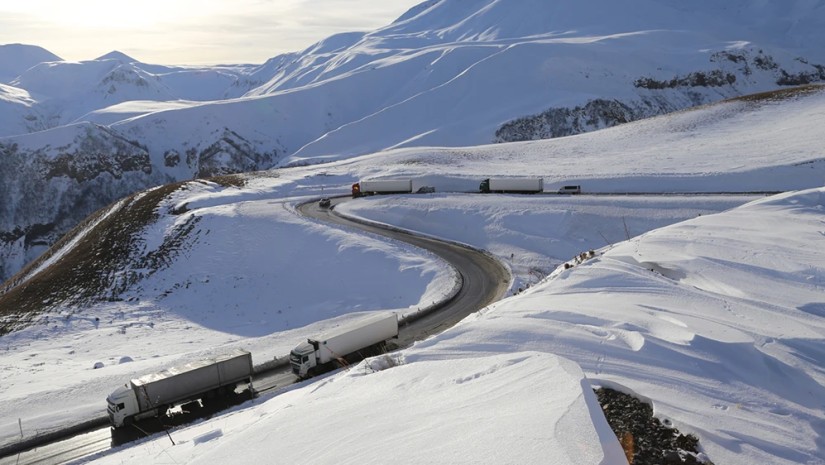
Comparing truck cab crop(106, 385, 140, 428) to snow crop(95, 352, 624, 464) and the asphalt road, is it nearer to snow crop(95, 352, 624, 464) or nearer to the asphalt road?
the asphalt road

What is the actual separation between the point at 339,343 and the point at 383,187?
41.2 m

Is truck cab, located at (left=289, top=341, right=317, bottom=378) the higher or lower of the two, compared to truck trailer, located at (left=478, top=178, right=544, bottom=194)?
lower

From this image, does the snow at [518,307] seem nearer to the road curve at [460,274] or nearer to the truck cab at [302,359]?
the truck cab at [302,359]

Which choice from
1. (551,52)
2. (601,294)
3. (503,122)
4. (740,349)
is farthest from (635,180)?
(551,52)

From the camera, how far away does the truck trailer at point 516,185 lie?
5997 centimetres

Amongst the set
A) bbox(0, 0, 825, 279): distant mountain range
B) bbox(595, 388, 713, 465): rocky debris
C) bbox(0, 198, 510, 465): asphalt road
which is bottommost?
bbox(0, 198, 510, 465): asphalt road

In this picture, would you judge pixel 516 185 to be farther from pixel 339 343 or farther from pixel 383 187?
pixel 339 343

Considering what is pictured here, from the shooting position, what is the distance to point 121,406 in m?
22.0

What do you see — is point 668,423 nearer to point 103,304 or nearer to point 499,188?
point 103,304

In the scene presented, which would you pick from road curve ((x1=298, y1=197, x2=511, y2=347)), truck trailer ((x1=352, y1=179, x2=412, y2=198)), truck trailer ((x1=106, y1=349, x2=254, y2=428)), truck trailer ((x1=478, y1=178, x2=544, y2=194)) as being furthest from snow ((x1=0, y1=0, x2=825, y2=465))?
truck trailer ((x1=478, y1=178, x2=544, y2=194))

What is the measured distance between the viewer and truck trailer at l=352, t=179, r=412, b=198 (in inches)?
2574

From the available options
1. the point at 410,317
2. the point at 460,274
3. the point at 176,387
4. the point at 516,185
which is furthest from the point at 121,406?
the point at 516,185

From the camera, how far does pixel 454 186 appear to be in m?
68.6

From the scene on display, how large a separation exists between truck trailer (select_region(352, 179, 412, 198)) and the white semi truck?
37.8 metres
